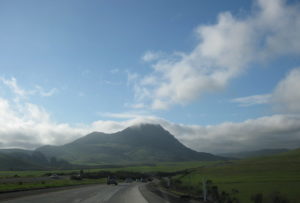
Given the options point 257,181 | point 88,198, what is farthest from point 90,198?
point 257,181

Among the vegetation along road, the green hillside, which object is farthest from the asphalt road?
the green hillside

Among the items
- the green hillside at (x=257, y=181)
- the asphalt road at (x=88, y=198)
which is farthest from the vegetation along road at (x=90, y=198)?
the green hillside at (x=257, y=181)

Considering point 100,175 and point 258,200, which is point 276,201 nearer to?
point 258,200

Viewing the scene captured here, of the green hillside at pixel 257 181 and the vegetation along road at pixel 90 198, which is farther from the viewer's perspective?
the green hillside at pixel 257 181

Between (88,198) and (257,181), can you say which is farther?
(257,181)

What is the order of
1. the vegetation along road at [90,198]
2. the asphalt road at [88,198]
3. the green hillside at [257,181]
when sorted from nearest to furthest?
the asphalt road at [88,198]
the vegetation along road at [90,198]
the green hillside at [257,181]

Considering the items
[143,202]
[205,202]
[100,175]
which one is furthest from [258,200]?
[100,175]

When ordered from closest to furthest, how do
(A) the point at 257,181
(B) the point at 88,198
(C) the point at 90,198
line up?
(B) the point at 88,198 → (C) the point at 90,198 → (A) the point at 257,181

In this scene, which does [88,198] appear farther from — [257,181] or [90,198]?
[257,181]

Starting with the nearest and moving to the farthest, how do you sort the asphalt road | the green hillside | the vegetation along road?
the asphalt road
the vegetation along road
the green hillside

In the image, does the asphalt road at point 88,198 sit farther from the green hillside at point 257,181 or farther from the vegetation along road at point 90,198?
the green hillside at point 257,181

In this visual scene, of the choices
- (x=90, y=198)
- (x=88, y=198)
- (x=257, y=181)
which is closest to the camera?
(x=88, y=198)

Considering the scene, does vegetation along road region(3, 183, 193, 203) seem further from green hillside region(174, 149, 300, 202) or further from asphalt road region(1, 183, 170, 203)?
green hillside region(174, 149, 300, 202)

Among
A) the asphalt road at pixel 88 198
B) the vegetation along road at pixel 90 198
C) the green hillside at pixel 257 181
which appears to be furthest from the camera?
the green hillside at pixel 257 181
